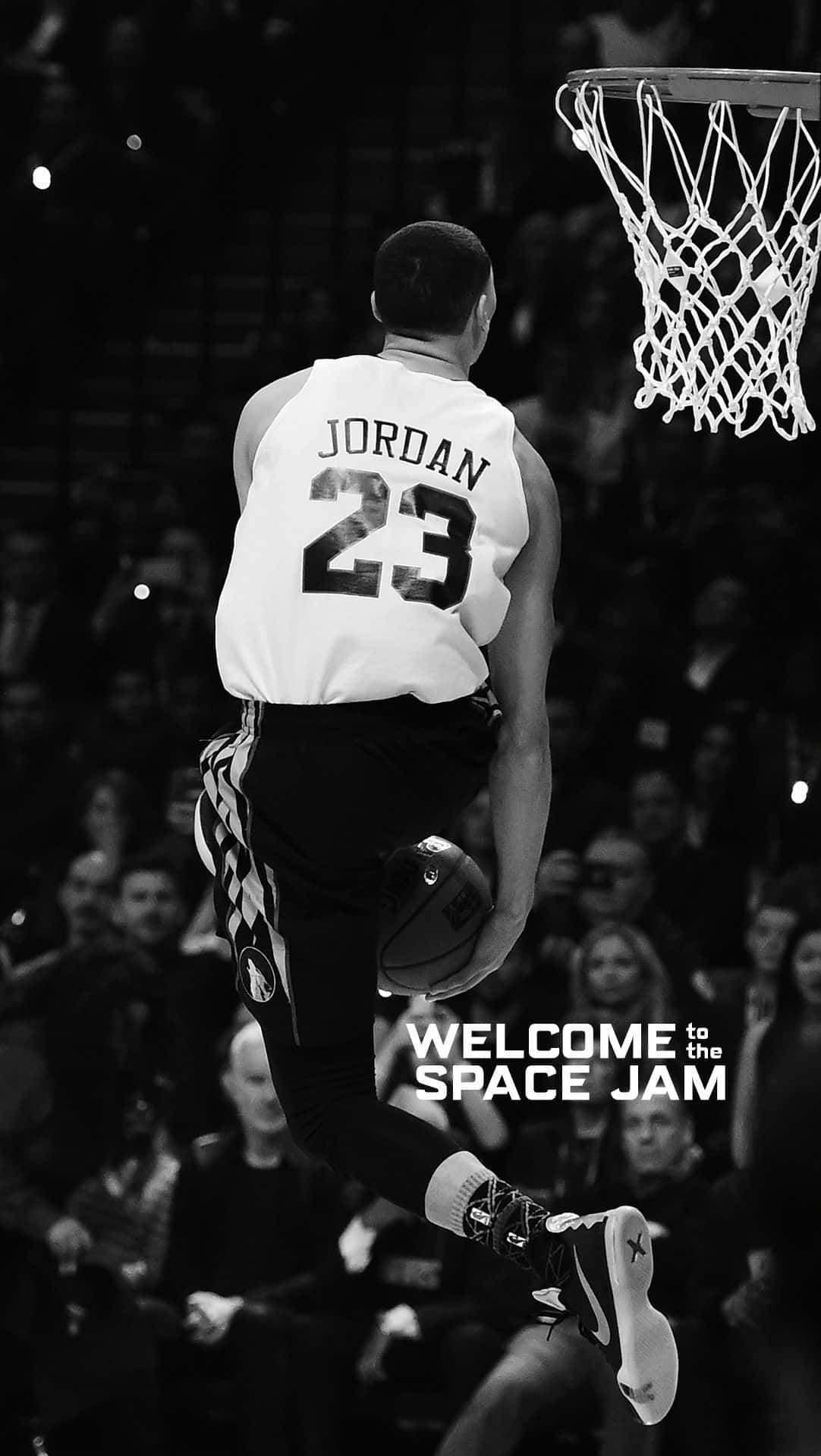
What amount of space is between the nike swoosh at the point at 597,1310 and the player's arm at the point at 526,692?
0.82m

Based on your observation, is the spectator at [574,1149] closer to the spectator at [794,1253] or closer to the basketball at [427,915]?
the basketball at [427,915]

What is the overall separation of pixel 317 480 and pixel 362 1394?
153 inches

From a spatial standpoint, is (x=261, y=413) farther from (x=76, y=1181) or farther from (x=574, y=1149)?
(x=76, y=1181)

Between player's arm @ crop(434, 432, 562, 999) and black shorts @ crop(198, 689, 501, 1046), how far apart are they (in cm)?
13

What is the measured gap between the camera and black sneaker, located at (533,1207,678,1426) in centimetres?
413

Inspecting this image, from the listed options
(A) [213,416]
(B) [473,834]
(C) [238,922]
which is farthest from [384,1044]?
(A) [213,416]

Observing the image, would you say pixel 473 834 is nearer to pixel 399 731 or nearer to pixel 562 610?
pixel 562 610

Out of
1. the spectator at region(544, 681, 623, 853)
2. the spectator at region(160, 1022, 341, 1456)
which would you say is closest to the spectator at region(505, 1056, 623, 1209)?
the spectator at region(160, 1022, 341, 1456)

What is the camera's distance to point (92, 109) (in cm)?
1223

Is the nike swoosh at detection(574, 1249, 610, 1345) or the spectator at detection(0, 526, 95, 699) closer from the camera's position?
the nike swoosh at detection(574, 1249, 610, 1345)

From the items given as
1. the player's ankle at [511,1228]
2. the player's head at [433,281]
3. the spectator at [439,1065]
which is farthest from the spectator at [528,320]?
the player's ankle at [511,1228]

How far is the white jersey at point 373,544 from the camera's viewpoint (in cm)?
428

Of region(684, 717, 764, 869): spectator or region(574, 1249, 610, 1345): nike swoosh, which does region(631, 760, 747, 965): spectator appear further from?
region(574, 1249, 610, 1345): nike swoosh

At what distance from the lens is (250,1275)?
744cm
